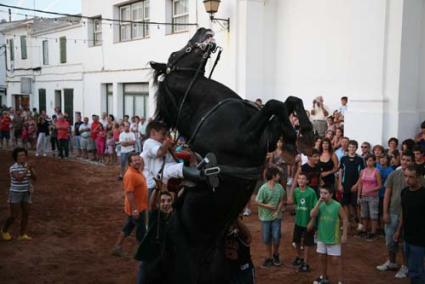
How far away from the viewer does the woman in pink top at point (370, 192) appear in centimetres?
824

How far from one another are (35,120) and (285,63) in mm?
13126

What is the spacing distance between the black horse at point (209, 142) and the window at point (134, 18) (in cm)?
1634

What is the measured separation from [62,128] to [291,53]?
9.41m

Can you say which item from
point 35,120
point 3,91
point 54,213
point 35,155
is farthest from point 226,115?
point 3,91

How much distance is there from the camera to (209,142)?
2961 millimetres

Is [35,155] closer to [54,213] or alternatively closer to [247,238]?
[54,213]

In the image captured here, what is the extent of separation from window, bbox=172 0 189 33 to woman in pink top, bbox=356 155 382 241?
1037 centimetres

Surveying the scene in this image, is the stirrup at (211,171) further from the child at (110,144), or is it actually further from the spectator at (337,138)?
the child at (110,144)

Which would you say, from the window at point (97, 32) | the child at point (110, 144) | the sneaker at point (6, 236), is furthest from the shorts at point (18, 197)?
the window at point (97, 32)

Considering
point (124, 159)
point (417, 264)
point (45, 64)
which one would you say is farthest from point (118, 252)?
point (45, 64)

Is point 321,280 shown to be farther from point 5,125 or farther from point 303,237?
point 5,125

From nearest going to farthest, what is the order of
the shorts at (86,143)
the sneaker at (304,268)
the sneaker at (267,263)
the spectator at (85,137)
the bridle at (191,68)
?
the bridle at (191,68) → the sneaker at (304,268) → the sneaker at (267,263) → the spectator at (85,137) → the shorts at (86,143)

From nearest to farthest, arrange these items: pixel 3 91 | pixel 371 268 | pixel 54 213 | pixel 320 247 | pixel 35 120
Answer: pixel 320 247, pixel 371 268, pixel 54 213, pixel 35 120, pixel 3 91

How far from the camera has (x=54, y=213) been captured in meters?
10.3
